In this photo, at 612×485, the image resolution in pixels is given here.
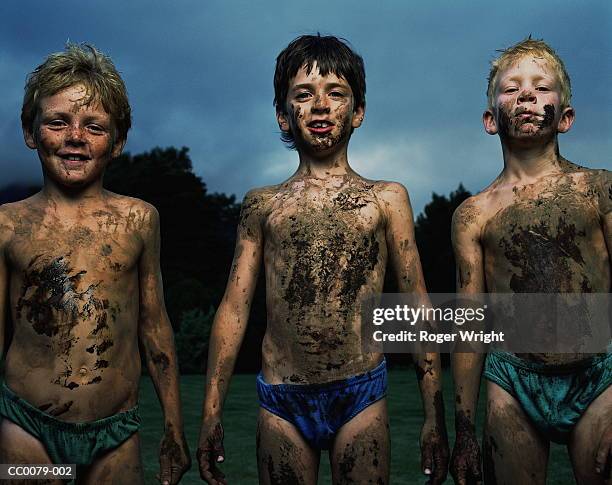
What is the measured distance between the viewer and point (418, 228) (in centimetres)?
1989

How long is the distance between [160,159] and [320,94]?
75.7 feet

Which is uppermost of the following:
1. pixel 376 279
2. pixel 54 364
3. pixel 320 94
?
pixel 320 94

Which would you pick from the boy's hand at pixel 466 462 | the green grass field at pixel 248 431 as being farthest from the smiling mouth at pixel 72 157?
the green grass field at pixel 248 431

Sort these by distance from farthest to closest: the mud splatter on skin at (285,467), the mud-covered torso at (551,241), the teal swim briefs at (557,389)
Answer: the mud-covered torso at (551,241) < the teal swim briefs at (557,389) < the mud splatter on skin at (285,467)

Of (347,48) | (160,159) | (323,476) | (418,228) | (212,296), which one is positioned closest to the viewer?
(347,48)

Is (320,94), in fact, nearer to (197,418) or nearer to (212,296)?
(197,418)

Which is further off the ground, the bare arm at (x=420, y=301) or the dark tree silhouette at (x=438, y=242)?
Result: the dark tree silhouette at (x=438, y=242)

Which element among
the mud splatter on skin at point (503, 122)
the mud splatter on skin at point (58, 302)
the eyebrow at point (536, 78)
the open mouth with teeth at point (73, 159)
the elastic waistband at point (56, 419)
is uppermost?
the eyebrow at point (536, 78)

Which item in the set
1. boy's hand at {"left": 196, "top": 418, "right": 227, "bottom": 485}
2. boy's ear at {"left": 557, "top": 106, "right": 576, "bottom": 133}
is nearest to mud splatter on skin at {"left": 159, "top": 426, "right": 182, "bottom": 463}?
boy's hand at {"left": 196, "top": 418, "right": 227, "bottom": 485}

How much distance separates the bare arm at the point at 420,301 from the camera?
14.5 ft

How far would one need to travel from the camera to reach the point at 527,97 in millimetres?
4980

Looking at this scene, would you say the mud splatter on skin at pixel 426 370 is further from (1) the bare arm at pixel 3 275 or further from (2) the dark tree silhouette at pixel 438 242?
(2) the dark tree silhouette at pixel 438 242

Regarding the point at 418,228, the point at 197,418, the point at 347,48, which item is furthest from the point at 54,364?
the point at 418,228

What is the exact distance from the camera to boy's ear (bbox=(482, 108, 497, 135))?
517 centimetres
